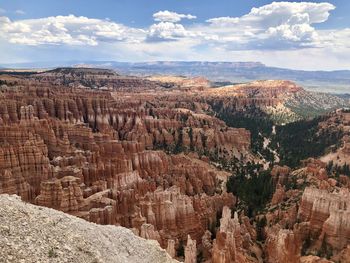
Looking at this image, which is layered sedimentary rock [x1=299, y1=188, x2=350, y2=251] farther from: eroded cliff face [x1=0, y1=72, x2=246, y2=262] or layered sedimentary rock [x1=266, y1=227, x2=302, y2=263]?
eroded cliff face [x1=0, y1=72, x2=246, y2=262]

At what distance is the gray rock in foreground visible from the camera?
12492mm

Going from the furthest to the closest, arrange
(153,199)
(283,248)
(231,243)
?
(153,199) < (283,248) < (231,243)

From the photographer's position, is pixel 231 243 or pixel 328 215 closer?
pixel 231 243

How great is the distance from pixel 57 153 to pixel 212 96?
109821mm

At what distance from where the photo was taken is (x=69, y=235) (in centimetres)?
1438

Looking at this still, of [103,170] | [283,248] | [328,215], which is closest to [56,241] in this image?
[283,248]

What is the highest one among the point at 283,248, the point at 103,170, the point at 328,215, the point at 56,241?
the point at 56,241

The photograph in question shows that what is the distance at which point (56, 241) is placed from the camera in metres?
13.6

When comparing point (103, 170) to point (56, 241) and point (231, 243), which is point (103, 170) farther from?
point (56, 241)

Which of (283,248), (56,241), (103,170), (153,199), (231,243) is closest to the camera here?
(56,241)

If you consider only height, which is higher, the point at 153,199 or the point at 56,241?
the point at 56,241

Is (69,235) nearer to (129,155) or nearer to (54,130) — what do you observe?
(129,155)

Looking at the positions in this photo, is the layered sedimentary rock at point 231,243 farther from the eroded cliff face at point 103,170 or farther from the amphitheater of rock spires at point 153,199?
the eroded cliff face at point 103,170

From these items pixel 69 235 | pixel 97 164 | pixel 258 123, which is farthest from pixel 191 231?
pixel 258 123
